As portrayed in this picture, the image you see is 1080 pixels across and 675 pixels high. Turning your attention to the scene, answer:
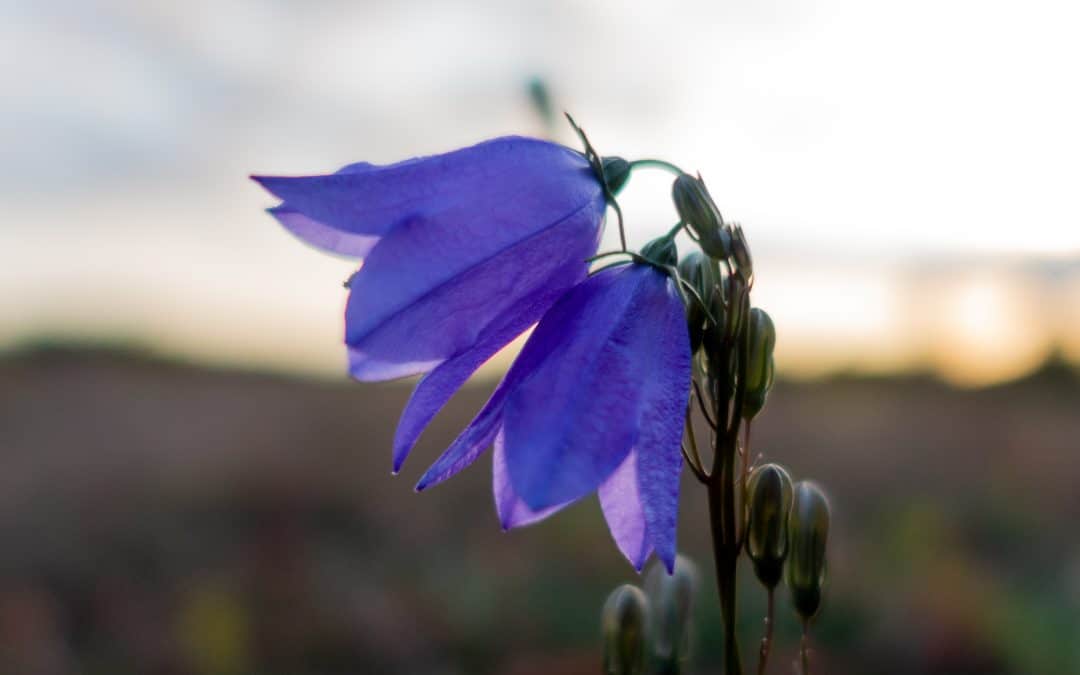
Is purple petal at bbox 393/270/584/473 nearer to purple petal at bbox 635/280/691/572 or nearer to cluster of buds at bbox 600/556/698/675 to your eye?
purple petal at bbox 635/280/691/572

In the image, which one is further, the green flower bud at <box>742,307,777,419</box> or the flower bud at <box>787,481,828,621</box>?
the flower bud at <box>787,481,828,621</box>

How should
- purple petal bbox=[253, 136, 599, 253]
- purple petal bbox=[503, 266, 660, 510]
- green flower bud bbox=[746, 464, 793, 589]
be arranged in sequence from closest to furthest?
1. purple petal bbox=[503, 266, 660, 510]
2. purple petal bbox=[253, 136, 599, 253]
3. green flower bud bbox=[746, 464, 793, 589]

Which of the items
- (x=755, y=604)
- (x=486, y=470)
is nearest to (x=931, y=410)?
(x=486, y=470)

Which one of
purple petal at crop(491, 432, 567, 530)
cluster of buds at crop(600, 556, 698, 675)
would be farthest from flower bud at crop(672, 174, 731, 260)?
cluster of buds at crop(600, 556, 698, 675)

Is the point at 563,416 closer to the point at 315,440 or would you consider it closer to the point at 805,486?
the point at 805,486

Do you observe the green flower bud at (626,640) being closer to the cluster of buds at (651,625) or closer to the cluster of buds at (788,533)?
the cluster of buds at (651,625)

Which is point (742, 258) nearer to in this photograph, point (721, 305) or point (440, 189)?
point (721, 305)
